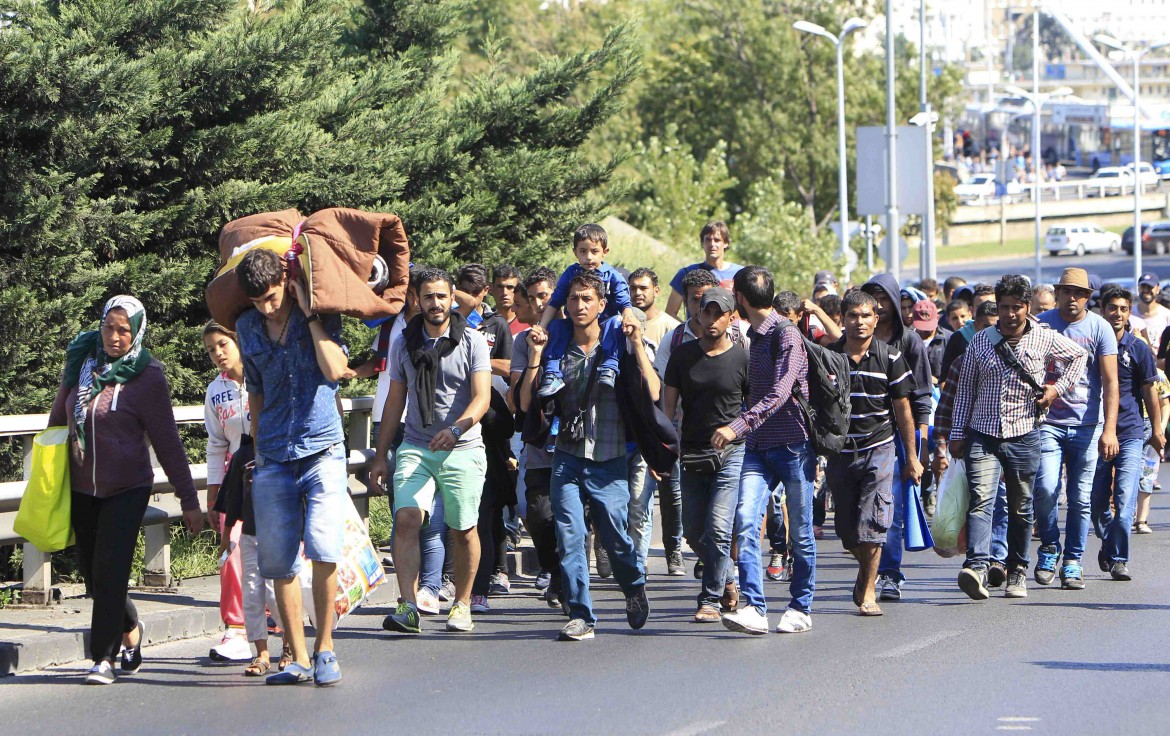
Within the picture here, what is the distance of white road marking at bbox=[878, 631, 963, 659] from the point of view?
26.3 feet

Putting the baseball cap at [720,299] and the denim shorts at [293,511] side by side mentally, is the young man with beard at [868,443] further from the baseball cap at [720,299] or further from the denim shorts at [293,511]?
the denim shorts at [293,511]

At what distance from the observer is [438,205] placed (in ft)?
47.8

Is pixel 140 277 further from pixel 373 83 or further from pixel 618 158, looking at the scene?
pixel 618 158

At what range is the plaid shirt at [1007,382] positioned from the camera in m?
9.63

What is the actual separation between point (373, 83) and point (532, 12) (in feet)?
118

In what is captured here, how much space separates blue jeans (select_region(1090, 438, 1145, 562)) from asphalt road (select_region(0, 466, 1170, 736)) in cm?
93

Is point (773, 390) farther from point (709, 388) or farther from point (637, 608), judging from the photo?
point (637, 608)

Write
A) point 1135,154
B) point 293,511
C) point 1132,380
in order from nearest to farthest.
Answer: point 293,511 → point 1132,380 → point 1135,154

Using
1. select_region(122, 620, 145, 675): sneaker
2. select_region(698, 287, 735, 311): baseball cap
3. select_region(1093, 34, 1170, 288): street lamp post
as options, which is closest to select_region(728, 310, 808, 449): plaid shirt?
select_region(698, 287, 735, 311): baseball cap

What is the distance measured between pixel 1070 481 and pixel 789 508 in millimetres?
2509

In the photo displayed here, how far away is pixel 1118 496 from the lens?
34.1 ft

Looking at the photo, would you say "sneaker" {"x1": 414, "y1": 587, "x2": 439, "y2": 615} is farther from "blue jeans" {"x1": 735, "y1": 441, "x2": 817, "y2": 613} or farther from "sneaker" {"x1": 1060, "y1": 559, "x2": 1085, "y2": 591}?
"sneaker" {"x1": 1060, "y1": 559, "x2": 1085, "y2": 591}

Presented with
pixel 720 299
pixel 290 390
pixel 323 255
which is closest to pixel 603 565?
pixel 720 299

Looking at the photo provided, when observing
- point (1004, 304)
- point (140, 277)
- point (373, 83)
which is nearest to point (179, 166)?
point (140, 277)
